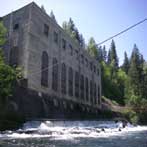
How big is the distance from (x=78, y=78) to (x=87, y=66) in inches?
259

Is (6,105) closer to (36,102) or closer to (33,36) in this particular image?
(36,102)


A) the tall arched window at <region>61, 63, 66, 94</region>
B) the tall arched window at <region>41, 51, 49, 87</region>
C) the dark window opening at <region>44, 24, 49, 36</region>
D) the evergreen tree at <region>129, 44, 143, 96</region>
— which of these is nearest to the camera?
the tall arched window at <region>41, 51, 49, 87</region>

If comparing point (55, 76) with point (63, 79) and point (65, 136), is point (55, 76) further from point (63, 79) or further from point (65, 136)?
point (65, 136)

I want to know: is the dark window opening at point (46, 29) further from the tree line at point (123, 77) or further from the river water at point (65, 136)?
the river water at point (65, 136)

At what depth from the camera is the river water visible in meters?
14.8

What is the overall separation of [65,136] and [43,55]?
18938 mm

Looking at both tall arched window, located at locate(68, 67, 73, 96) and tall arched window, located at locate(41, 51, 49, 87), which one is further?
tall arched window, located at locate(68, 67, 73, 96)

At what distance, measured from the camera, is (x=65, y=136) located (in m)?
19.3

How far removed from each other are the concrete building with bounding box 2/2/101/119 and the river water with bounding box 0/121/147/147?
25.4 ft

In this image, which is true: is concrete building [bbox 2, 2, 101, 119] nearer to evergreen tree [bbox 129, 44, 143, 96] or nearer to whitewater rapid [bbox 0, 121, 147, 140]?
whitewater rapid [bbox 0, 121, 147, 140]

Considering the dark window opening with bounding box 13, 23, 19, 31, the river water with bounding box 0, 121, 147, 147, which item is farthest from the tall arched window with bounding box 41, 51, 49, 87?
the river water with bounding box 0, 121, 147, 147

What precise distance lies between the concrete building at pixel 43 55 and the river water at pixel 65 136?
7.76 metres

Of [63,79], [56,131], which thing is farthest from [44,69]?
[56,131]

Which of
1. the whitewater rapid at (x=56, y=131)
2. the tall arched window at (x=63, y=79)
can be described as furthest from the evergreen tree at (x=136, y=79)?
the whitewater rapid at (x=56, y=131)
